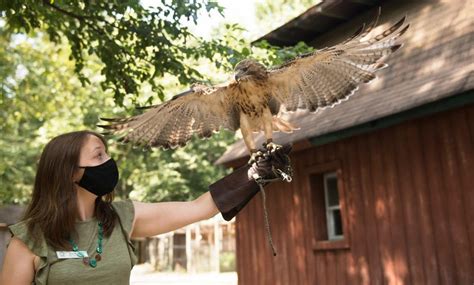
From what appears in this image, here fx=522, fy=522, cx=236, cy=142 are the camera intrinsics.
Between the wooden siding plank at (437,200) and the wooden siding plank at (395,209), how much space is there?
0.52 m

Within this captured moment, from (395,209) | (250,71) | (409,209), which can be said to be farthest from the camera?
(395,209)

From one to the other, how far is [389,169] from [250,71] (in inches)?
195

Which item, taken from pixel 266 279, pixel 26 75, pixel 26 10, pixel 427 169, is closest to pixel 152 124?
pixel 26 10

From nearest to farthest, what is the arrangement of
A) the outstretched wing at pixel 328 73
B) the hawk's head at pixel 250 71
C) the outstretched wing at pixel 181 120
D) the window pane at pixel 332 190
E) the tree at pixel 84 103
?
1. the hawk's head at pixel 250 71
2. the outstretched wing at pixel 328 73
3. the outstretched wing at pixel 181 120
4. the tree at pixel 84 103
5. the window pane at pixel 332 190

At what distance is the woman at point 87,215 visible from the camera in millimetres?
2271

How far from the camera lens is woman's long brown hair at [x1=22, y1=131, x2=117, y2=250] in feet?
7.61

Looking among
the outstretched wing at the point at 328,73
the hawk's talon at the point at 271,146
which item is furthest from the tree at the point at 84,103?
the hawk's talon at the point at 271,146

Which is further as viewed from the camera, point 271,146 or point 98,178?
point 271,146

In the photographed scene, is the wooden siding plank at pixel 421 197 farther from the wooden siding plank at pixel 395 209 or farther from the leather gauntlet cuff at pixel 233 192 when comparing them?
the leather gauntlet cuff at pixel 233 192

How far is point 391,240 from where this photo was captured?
24.6 ft

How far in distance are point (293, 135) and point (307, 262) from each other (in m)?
2.26

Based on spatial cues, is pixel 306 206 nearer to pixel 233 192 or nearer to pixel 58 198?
pixel 233 192

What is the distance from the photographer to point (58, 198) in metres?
2.42

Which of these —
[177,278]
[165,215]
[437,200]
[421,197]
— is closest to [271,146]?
[165,215]
